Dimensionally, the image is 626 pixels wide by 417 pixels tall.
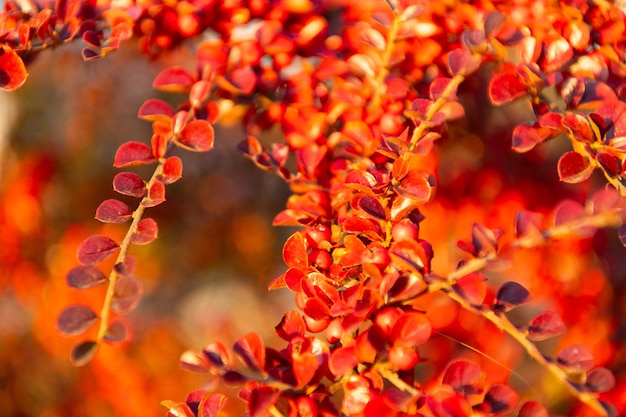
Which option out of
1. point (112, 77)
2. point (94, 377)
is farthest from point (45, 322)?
point (112, 77)

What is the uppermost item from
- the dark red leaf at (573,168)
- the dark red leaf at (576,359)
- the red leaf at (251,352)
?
the dark red leaf at (573,168)

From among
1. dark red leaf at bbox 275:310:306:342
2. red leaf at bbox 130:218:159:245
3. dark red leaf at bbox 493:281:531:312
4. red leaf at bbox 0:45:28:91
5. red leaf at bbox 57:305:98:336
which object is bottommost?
dark red leaf at bbox 275:310:306:342

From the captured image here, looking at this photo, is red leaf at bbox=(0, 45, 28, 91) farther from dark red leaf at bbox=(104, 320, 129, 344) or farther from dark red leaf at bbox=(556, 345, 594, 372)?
dark red leaf at bbox=(556, 345, 594, 372)

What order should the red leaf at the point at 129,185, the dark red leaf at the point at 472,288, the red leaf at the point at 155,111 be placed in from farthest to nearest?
the red leaf at the point at 155,111 < the red leaf at the point at 129,185 < the dark red leaf at the point at 472,288

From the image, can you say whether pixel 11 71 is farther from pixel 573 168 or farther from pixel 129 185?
pixel 573 168

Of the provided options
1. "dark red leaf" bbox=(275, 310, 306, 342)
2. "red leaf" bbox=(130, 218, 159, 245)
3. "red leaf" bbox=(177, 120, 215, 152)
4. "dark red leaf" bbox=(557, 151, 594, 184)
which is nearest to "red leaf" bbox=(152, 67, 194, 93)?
"red leaf" bbox=(177, 120, 215, 152)

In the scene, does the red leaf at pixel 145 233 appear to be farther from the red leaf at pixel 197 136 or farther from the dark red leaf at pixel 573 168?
the dark red leaf at pixel 573 168

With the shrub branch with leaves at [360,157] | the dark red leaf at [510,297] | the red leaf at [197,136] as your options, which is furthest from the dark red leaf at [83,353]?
the dark red leaf at [510,297]

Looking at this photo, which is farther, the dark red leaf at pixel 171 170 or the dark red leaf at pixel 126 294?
the dark red leaf at pixel 171 170
